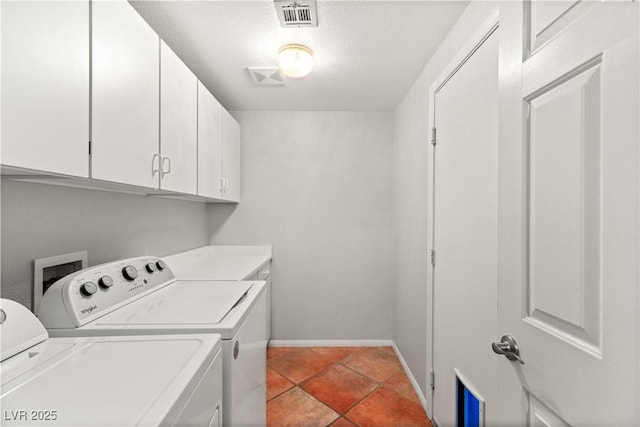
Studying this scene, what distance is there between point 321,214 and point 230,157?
3.47 ft

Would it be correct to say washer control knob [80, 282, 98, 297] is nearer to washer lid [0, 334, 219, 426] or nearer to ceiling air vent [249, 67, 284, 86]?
washer lid [0, 334, 219, 426]

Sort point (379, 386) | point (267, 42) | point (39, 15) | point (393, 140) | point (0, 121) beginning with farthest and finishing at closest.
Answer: point (393, 140) → point (379, 386) → point (267, 42) → point (39, 15) → point (0, 121)

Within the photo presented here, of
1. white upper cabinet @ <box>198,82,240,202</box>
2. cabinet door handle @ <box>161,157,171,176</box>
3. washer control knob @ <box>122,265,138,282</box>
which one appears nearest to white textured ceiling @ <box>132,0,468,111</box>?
white upper cabinet @ <box>198,82,240,202</box>

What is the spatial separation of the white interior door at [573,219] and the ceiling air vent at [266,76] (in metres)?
1.63

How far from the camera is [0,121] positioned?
0.61m

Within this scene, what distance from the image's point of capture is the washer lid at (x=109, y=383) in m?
0.51

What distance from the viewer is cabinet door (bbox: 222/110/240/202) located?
2.27 metres

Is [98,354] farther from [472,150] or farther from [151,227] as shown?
[472,150]

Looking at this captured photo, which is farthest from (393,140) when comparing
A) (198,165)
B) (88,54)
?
(88,54)

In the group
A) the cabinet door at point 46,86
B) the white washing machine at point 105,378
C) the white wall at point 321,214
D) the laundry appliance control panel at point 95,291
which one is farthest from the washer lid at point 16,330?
the white wall at point 321,214

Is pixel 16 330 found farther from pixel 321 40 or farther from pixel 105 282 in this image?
pixel 321 40

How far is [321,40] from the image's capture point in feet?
5.47

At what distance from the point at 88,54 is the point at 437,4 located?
5.04ft

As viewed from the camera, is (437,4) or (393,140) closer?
(437,4)
